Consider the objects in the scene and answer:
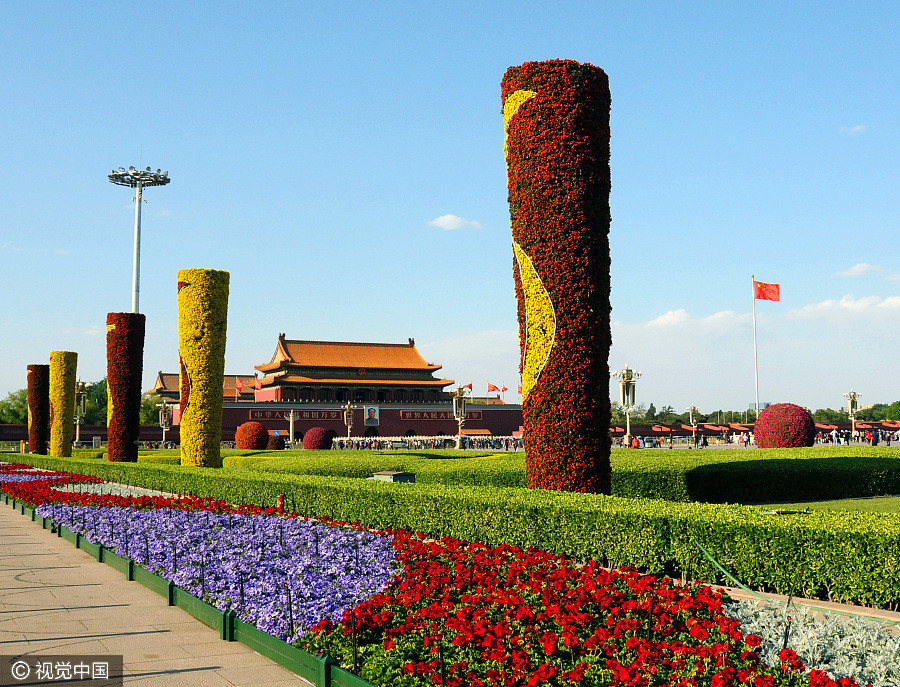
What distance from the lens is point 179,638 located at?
605 centimetres

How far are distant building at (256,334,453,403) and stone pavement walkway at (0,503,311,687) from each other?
52.1 metres

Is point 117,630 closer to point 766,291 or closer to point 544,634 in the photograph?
point 544,634

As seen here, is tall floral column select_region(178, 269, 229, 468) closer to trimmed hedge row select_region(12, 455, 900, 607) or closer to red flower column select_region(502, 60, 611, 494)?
trimmed hedge row select_region(12, 455, 900, 607)

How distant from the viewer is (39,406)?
35.2 meters

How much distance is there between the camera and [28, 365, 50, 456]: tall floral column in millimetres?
34750

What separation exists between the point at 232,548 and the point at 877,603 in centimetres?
614

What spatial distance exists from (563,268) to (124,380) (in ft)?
58.8

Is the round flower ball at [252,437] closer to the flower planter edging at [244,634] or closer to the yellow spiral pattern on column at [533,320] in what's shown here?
the yellow spiral pattern on column at [533,320]

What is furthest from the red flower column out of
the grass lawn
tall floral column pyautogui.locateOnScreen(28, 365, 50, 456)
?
tall floral column pyautogui.locateOnScreen(28, 365, 50, 456)

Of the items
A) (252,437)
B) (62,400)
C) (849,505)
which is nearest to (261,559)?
(849,505)

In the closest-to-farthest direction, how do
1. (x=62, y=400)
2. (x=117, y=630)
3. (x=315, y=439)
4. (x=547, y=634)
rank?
1. (x=547, y=634)
2. (x=117, y=630)
3. (x=62, y=400)
4. (x=315, y=439)

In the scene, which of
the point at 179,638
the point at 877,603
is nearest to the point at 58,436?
the point at 179,638

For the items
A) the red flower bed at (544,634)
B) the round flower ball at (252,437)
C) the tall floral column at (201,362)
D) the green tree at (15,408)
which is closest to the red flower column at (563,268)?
the red flower bed at (544,634)

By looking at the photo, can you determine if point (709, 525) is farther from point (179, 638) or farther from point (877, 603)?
point (179, 638)
